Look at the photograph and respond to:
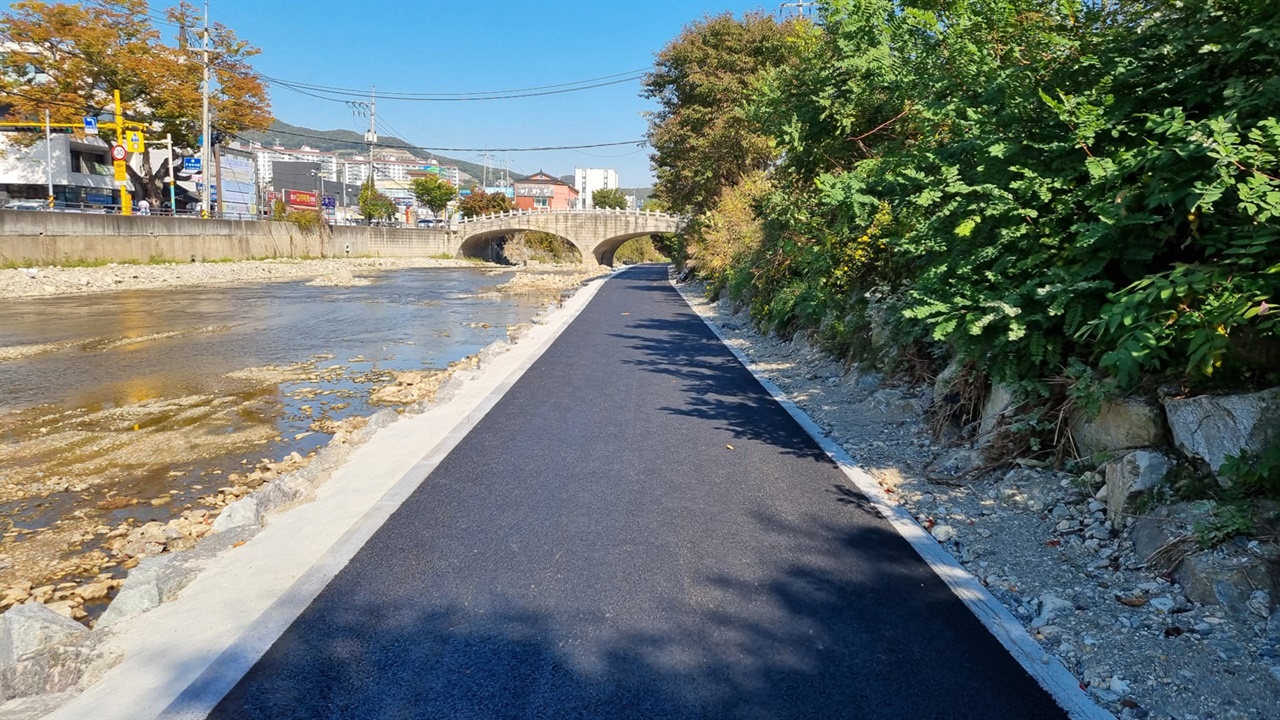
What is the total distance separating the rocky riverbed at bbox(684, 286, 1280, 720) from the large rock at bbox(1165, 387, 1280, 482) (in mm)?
528

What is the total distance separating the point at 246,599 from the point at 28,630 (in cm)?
90

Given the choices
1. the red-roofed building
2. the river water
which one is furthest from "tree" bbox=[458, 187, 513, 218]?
the red-roofed building

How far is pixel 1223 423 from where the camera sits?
13.9 ft

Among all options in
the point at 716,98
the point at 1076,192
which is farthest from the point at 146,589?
the point at 716,98

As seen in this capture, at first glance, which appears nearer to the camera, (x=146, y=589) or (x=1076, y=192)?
(x=146, y=589)

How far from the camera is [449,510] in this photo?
211 inches

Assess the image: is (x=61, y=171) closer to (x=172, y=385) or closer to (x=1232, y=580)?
(x=172, y=385)

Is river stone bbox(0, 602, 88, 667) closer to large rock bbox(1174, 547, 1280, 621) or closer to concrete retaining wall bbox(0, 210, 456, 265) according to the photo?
large rock bbox(1174, 547, 1280, 621)

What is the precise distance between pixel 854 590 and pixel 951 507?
5.09ft

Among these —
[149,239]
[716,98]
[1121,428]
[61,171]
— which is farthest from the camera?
[61,171]

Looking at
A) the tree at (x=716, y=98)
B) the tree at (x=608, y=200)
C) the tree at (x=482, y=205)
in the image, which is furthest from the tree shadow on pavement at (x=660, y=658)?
the tree at (x=608, y=200)

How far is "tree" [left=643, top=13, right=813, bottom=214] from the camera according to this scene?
2594cm

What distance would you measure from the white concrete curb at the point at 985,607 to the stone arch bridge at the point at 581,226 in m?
53.6

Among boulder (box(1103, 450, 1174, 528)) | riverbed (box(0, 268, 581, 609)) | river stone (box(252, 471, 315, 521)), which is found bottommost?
riverbed (box(0, 268, 581, 609))
